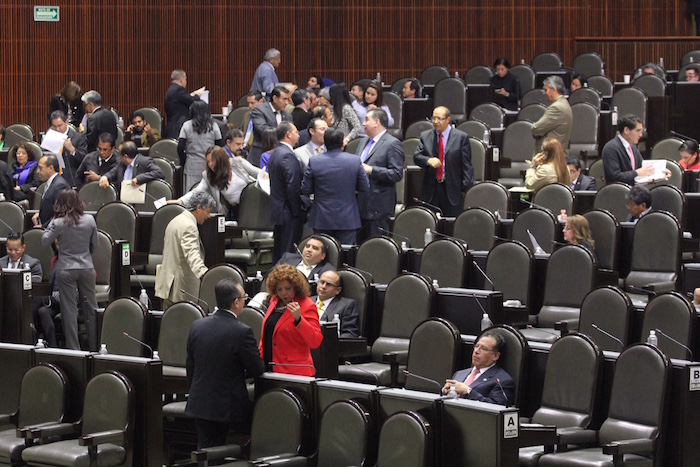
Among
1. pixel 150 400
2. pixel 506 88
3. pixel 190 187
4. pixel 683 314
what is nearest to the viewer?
pixel 150 400

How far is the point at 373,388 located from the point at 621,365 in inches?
42.5

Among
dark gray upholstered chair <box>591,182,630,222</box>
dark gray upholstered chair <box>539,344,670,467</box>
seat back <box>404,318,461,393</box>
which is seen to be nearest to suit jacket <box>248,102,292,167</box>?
dark gray upholstered chair <box>591,182,630,222</box>

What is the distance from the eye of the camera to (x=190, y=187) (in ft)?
30.6

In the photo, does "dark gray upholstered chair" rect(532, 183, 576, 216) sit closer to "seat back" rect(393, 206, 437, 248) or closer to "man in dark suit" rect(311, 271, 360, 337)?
"seat back" rect(393, 206, 437, 248)

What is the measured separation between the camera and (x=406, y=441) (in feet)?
16.1

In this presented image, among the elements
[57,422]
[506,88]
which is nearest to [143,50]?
[506,88]

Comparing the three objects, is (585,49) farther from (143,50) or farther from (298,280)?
(298,280)

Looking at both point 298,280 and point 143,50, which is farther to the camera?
point 143,50

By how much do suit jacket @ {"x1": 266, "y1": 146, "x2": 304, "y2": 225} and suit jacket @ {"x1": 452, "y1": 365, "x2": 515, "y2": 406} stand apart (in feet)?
9.27

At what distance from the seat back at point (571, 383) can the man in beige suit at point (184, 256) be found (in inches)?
102


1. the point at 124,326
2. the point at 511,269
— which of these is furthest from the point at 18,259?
the point at 511,269

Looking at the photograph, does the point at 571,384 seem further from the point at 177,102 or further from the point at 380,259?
the point at 177,102

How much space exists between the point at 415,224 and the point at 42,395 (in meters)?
3.11

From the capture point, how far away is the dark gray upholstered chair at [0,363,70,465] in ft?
19.1
